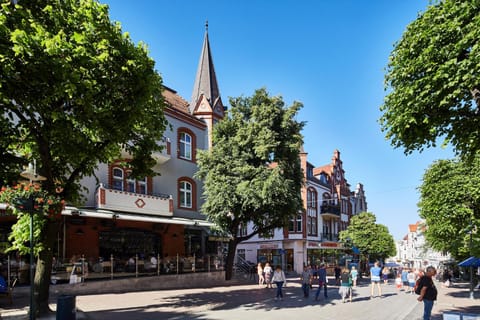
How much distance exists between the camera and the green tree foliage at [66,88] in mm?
9320

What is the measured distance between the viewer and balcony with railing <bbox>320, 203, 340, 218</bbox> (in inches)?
1841

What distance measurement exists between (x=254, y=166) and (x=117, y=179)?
7.83 meters

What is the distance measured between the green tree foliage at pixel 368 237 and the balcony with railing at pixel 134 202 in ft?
80.0

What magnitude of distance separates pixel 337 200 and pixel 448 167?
3126 cm

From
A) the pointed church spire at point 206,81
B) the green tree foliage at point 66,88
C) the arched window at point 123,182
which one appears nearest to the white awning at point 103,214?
the arched window at point 123,182

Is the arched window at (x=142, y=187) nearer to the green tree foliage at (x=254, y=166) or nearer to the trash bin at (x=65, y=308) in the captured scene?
the green tree foliage at (x=254, y=166)

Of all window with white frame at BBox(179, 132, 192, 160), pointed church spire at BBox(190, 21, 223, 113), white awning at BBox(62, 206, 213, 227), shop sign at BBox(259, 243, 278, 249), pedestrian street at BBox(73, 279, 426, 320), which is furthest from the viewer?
shop sign at BBox(259, 243, 278, 249)

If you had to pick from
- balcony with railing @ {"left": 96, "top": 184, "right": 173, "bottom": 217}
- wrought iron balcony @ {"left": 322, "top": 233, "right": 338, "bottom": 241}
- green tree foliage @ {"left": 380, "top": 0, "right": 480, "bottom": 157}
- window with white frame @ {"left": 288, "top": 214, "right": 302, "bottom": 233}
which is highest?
green tree foliage @ {"left": 380, "top": 0, "right": 480, "bottom": 157}

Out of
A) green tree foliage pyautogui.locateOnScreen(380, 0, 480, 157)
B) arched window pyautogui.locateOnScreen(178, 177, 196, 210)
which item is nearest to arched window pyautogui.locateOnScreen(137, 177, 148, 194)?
arched window pyautogui.locateOnScreen(178, 177, 196, 210)

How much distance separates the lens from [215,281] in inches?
975

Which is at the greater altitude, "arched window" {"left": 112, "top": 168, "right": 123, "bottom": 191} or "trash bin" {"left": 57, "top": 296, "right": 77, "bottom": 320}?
"arched window" {"left": 112, "top": 168, "right": 123, "bottom": 191}

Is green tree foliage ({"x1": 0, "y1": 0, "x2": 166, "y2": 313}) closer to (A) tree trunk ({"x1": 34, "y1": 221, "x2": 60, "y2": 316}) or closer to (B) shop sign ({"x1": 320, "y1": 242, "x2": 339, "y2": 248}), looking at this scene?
(A) tree trunk ({"x1": 34, "y1": 221, "x2": 60, "y2": 316})

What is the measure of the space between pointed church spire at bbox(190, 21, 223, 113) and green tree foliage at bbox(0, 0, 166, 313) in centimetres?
1752

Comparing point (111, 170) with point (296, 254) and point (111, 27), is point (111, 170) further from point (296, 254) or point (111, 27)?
point (296, 254)
